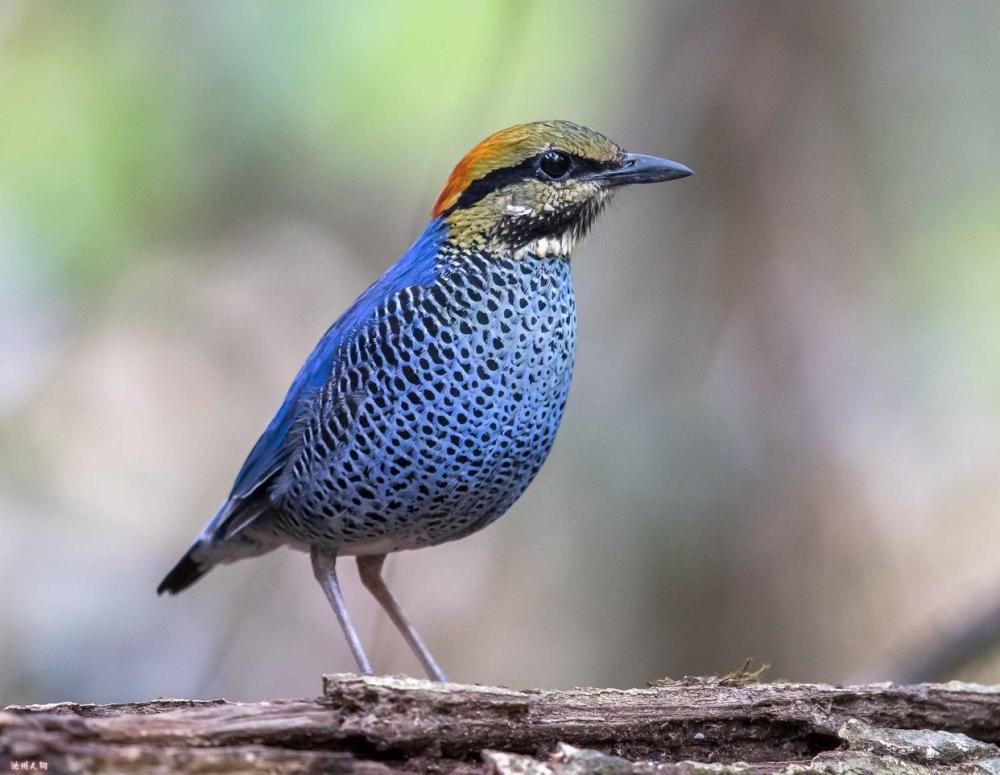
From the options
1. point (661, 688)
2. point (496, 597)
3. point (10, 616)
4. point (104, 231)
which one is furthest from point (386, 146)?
Answer: point (661, 688)

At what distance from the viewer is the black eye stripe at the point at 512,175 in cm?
485

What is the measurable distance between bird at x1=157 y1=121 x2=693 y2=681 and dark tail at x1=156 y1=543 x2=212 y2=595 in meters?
0.64

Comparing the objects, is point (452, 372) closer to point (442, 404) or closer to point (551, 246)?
point (442, 404)

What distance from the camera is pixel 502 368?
4555 mm

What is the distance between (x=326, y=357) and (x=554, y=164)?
1.24m

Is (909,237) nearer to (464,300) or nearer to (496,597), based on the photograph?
(496,597)

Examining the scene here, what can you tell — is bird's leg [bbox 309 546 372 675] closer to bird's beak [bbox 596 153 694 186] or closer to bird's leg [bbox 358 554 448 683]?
bird's leg [bbox 358 554 448 683]

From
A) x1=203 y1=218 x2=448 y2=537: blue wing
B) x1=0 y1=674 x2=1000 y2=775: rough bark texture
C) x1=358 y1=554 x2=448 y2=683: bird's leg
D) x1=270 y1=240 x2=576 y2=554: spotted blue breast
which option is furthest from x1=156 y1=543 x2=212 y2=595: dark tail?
x1=0 y1=674 x2=1000 y2=775: rough bark texture

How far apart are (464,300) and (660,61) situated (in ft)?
12.6

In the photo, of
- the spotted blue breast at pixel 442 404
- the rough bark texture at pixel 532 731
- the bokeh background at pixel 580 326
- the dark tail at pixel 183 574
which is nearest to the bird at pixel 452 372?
the spotted blue breast at pixel 442 404

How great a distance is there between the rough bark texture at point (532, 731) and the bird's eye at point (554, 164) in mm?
2090

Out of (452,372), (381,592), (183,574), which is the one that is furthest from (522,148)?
(183,574)

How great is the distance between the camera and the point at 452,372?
178 inches

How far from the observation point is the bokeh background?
792 centimetres
